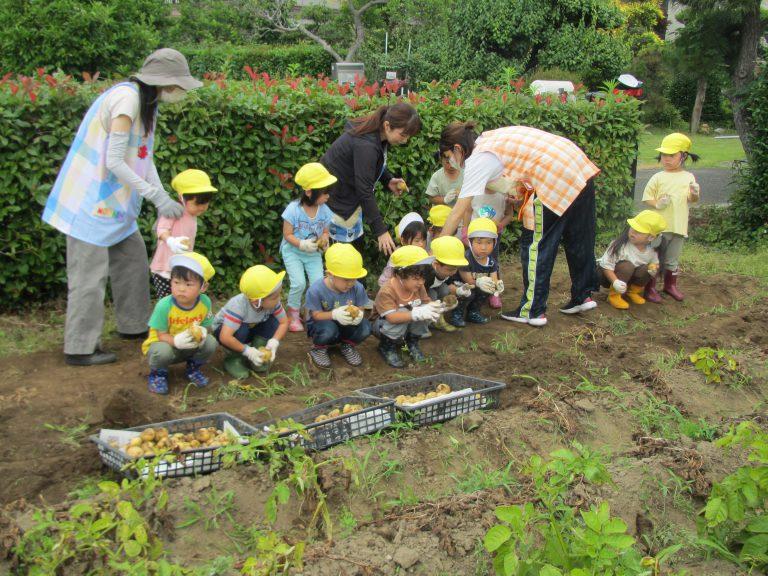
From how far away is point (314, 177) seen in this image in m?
5.83

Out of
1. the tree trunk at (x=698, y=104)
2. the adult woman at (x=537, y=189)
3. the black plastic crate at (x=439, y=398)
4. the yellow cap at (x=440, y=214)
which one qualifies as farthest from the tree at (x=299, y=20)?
the black plastic crate at (x=439, y=398)

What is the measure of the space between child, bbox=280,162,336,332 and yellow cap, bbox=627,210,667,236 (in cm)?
287

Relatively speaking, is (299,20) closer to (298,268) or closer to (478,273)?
(478,273)

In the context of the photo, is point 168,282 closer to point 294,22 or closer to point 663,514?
point 663,514

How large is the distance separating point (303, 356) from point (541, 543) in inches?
104

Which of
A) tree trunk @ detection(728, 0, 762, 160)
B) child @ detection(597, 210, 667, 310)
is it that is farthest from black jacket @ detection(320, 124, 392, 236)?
tree trunk @ detection(728, 0, 762, 160)

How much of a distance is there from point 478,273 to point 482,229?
1.36 ft

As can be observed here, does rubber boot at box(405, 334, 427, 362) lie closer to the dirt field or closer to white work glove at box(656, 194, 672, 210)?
the dirt field

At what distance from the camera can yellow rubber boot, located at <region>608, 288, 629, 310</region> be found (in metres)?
7.24

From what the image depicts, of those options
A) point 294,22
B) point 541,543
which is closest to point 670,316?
point 541,543

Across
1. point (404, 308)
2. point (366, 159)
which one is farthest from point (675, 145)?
point (404, 308)

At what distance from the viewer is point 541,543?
3402 millimetres

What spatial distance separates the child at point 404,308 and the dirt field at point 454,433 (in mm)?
180

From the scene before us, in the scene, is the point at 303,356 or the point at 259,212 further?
the point at 259,212
